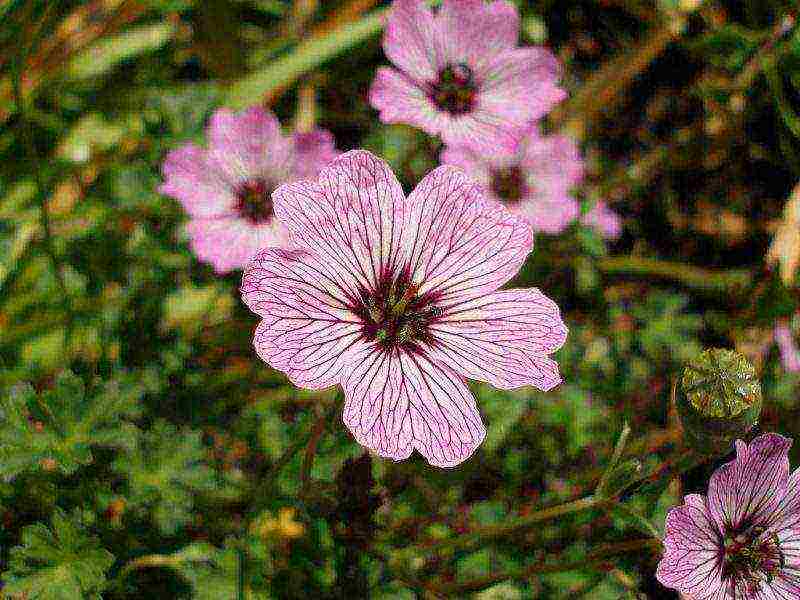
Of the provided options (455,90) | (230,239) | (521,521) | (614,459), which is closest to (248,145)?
(230,239)

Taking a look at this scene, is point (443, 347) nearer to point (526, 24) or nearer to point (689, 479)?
point (689, 479)

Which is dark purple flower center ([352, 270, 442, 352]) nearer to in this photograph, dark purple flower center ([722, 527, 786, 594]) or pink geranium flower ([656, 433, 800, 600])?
pink geranium flower ([656, 433, 800, 600])

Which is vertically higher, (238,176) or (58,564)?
(238,176)

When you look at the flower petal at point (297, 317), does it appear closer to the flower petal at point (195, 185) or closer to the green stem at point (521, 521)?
the green stem at point (521, 521)

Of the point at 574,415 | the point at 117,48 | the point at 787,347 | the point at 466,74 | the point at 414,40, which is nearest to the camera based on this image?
the point at 414,40

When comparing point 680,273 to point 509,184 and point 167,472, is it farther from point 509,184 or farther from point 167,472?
point 167,472

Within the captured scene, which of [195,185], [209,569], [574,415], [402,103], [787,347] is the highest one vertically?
[402,103]
